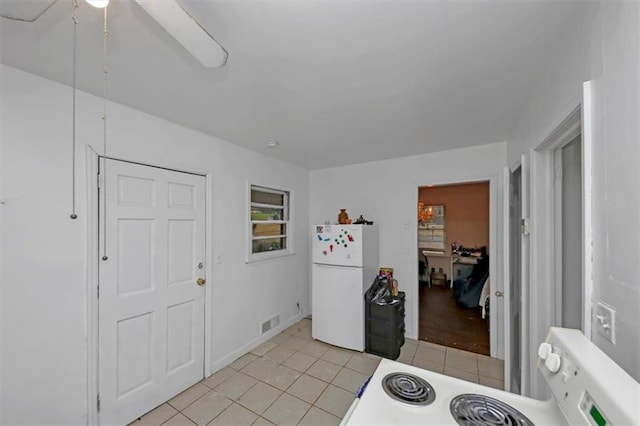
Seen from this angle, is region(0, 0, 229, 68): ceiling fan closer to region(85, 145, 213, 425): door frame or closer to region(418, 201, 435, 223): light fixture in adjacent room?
region(85, 145, 213, 425): door frame

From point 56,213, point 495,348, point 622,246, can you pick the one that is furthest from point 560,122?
point 56,213

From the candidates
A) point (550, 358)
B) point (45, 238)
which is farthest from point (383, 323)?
point (45, 238)

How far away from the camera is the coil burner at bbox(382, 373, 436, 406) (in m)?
0.95

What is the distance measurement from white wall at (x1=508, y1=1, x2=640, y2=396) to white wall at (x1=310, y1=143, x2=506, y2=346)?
1.96 m

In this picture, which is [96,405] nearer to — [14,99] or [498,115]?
[14,99]

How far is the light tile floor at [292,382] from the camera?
192 cm

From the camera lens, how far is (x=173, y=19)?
804mm

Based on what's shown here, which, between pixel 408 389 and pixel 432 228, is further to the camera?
pixel 432 228

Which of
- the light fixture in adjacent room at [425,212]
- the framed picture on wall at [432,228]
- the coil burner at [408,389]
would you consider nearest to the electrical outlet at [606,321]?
the coil burner at [408,389]

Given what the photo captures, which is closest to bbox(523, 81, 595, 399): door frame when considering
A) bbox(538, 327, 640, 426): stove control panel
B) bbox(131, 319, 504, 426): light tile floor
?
bbox(538, 327, 640, 426): stove control panel

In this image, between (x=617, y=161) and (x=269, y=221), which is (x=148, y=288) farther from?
(x=617, y=161)

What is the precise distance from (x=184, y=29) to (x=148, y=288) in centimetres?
193

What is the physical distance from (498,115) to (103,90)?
2.88 m

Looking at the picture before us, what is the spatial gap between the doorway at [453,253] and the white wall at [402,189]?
1.04 metres
